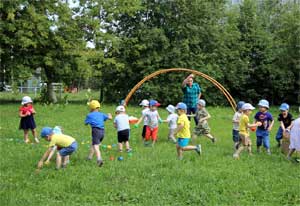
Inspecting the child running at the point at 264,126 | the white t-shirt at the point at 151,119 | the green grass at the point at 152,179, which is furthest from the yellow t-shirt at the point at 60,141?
the child running at the point at 264,126

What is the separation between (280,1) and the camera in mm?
39688

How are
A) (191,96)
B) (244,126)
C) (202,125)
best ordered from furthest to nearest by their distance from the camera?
(191,96) < (202,125) < (244,126)

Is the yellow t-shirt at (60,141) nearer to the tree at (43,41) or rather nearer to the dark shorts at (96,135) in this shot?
the dark shorts at (96,135)

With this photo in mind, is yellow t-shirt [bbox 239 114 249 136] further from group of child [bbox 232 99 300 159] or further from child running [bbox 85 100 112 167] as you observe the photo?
child running [bbox 85 100 112 167]

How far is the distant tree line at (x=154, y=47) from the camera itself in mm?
27984

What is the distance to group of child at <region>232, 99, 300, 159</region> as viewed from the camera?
10562 millimetres

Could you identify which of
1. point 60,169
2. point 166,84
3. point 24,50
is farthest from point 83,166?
point 166,84

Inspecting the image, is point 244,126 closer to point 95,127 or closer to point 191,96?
point 95,127

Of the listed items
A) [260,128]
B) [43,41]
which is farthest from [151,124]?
[43,41]

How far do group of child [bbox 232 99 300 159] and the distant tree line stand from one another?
18127 mm

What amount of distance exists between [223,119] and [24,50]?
13.9 meters

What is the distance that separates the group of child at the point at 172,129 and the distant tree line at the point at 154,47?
1573 cm

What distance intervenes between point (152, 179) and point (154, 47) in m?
23.5

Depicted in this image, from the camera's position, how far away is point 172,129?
1348 cm
